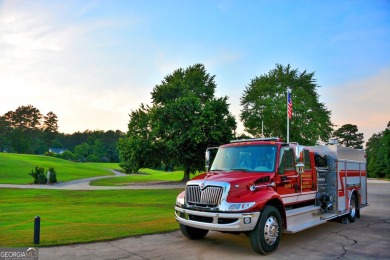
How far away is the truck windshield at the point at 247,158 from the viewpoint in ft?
29.4

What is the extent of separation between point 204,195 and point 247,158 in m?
1.83

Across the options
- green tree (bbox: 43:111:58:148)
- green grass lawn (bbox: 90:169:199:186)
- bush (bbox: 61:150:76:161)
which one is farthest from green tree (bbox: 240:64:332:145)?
green tree (bbox: 43:111:58:148)

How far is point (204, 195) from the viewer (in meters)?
8.23

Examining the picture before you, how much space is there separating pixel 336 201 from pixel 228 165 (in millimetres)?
4684

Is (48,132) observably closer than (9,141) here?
No

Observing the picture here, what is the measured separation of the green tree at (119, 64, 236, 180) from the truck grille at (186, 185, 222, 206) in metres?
28.9

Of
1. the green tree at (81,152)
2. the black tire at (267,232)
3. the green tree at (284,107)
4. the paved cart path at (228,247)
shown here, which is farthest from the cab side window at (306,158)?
the green tree at (81,152)

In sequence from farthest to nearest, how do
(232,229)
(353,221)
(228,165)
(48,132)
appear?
(48,132) < (353,221) < (228,165) < (232,229)

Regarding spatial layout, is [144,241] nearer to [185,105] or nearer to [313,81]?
[185,105]

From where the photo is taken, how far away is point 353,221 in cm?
1329

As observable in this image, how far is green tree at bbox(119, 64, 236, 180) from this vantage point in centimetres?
3931

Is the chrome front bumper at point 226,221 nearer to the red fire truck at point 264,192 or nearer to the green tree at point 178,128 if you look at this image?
the red fire truck at point 264,192

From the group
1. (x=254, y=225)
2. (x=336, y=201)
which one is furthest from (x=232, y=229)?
(x=336, y=201)

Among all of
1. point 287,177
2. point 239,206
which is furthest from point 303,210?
point 239,206
